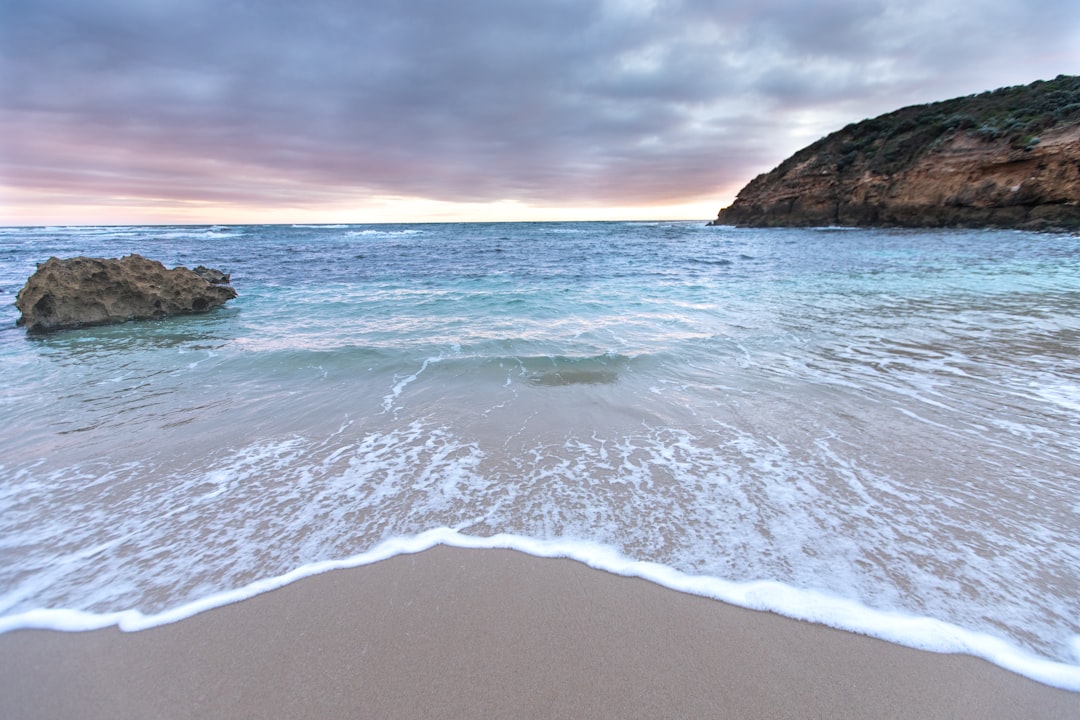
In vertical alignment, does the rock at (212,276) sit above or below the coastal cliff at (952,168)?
below

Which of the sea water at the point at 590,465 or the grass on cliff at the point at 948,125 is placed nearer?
the sea water at the point at 590,465

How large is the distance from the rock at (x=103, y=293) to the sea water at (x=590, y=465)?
1063mm

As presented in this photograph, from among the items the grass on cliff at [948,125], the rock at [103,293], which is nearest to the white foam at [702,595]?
the rock at [103,293]

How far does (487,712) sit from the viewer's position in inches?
66.9

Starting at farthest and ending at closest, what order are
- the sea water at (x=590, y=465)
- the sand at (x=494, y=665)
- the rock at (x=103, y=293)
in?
the rock at (x=103, y=293), the sea water at (x=590, y=465), the sand at (x=494, y=665)

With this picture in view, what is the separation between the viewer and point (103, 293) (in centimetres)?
934

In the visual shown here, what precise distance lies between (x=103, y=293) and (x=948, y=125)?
52.5 metres

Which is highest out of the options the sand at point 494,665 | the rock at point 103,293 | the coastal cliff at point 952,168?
the coastal cliff at point 952,168

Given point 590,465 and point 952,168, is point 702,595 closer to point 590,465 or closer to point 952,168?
point 590,465

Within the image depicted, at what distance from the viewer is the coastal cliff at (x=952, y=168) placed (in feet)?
87.6

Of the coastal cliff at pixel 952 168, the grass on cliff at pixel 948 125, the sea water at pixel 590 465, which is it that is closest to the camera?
the sea water at pixel 590 465

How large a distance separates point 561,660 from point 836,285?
14.4m

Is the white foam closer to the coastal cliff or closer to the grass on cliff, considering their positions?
the coastal cliff

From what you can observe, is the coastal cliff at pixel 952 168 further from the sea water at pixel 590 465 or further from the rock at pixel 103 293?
the rock at pixel 103 293
